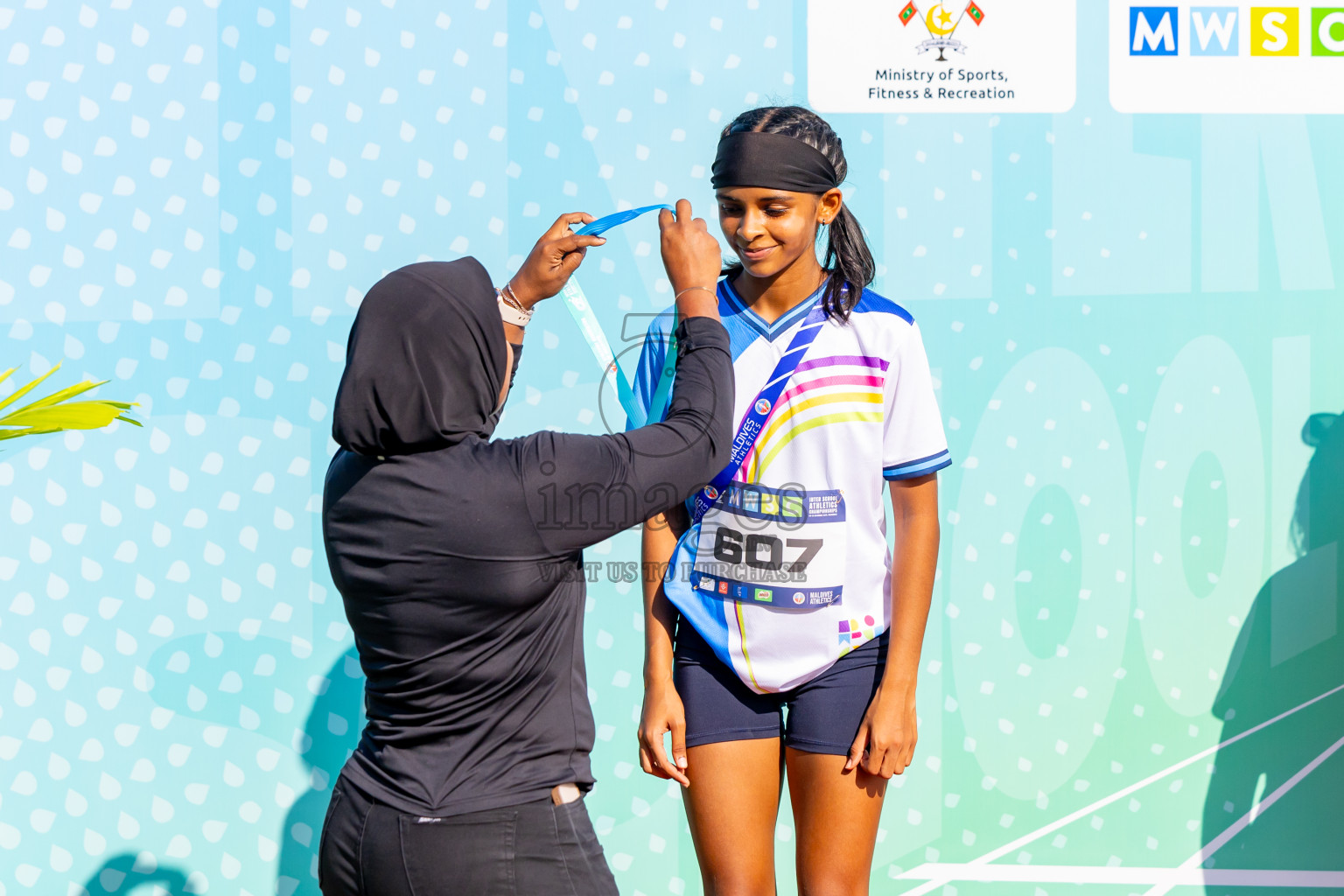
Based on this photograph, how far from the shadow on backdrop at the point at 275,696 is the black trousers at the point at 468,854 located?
1157 mm

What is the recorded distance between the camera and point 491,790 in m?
1.21

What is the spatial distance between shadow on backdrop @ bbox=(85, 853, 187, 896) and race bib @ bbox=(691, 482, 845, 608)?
1715 millimetres

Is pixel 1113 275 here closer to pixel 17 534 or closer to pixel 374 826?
pixel 374 826

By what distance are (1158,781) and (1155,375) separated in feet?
3.11

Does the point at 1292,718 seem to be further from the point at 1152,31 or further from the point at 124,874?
the point at 124,874

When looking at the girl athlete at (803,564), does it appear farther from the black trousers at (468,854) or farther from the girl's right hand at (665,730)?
the black trousers at (468,854)

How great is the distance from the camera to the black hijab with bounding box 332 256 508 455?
1.15 metres

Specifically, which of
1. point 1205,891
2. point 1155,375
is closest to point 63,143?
point 1155,375

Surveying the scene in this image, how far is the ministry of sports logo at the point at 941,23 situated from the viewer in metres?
2.28

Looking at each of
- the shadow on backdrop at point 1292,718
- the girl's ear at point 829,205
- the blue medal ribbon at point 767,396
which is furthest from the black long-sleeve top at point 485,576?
the shadow on backdrop at point 1292,718

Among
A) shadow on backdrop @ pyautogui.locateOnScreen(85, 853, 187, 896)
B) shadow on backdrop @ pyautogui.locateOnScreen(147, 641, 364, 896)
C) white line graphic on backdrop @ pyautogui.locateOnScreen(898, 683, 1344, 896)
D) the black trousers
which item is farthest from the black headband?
shadow on backdrop @ pyautogui.locateOnScreen(85, 853, 187, 896)

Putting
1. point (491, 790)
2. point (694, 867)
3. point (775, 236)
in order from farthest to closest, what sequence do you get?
point (694, 867) < point (775, 236) < point (491, 790)

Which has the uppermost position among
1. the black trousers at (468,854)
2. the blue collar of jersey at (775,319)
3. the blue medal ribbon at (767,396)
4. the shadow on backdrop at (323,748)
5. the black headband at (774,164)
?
the black headband at (774,164)

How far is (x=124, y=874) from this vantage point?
2391mm
